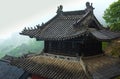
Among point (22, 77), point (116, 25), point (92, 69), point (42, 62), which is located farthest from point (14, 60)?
point (116, 25)

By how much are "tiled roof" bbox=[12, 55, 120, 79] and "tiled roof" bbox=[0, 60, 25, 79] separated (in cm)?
1214

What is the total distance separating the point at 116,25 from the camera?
41.0 m

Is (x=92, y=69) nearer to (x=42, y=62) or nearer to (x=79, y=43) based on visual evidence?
(x=79, y=43)

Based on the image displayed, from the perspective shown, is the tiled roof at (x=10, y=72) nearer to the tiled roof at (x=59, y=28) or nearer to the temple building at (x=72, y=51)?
the temple building at (x=72, y=51)

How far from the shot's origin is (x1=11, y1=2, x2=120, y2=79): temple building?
1585 centimetres

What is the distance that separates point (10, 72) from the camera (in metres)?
33.8

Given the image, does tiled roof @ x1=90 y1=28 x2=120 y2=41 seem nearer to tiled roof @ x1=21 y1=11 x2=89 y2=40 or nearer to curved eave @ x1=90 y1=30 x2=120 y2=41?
curved eave @ x1=90 y1=30 x2=120 y2=41

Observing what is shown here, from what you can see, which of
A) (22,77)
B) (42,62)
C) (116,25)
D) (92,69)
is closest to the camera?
(92,69)

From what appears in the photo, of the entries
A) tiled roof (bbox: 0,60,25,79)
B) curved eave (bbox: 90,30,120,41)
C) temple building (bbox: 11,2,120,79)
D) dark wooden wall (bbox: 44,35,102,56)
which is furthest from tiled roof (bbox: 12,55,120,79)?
tiled roof (bbox: 0,60,25,79)

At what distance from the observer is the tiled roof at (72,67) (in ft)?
50.3

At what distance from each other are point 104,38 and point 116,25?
1006 inches

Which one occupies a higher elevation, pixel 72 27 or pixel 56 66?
pixel 72 27

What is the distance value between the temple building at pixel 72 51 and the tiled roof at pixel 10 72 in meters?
12.1

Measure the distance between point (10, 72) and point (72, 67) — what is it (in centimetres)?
1942
